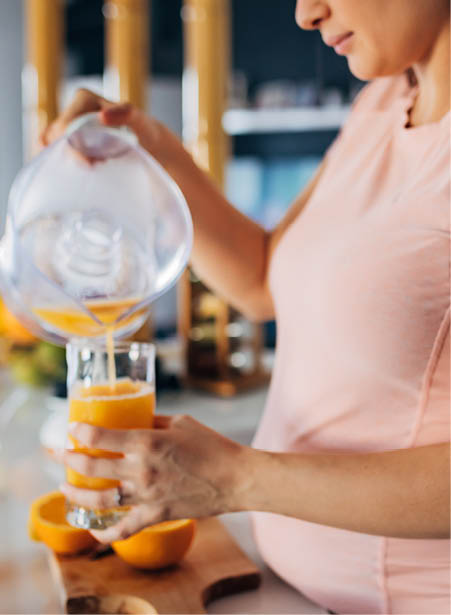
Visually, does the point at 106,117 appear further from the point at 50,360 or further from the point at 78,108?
the point at 50,360

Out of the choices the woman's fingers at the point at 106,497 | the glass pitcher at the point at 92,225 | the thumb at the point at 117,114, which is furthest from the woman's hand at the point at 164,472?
the thumb at the point at 117,114

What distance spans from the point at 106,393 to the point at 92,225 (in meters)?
0.31

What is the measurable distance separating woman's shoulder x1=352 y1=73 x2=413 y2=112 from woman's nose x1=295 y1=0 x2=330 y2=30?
159mm

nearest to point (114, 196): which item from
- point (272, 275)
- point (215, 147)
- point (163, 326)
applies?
point (272, 275)

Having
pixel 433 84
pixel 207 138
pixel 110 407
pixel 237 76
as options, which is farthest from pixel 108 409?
pixel 237 76

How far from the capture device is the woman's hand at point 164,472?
2.21ft

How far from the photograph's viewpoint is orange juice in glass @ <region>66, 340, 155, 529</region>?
78 cm

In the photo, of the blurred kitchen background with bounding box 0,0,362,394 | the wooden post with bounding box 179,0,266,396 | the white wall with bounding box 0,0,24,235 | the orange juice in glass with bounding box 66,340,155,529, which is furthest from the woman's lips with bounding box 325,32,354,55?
the white wall with bounding box 0,0,24,235

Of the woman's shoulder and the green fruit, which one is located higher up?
the woman's shoulder

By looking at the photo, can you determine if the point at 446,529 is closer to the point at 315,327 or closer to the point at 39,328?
the point at 315,327

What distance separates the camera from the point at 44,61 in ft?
5.92

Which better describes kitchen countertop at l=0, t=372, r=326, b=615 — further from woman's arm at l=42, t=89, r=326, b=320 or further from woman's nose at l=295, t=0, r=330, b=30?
woman's nose at l=295, t=0, r=330, b=30

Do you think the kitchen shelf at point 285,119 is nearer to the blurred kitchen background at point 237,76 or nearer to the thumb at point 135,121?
the blurred kitchen background at point 237,76

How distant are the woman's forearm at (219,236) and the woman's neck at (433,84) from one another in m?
0.35
